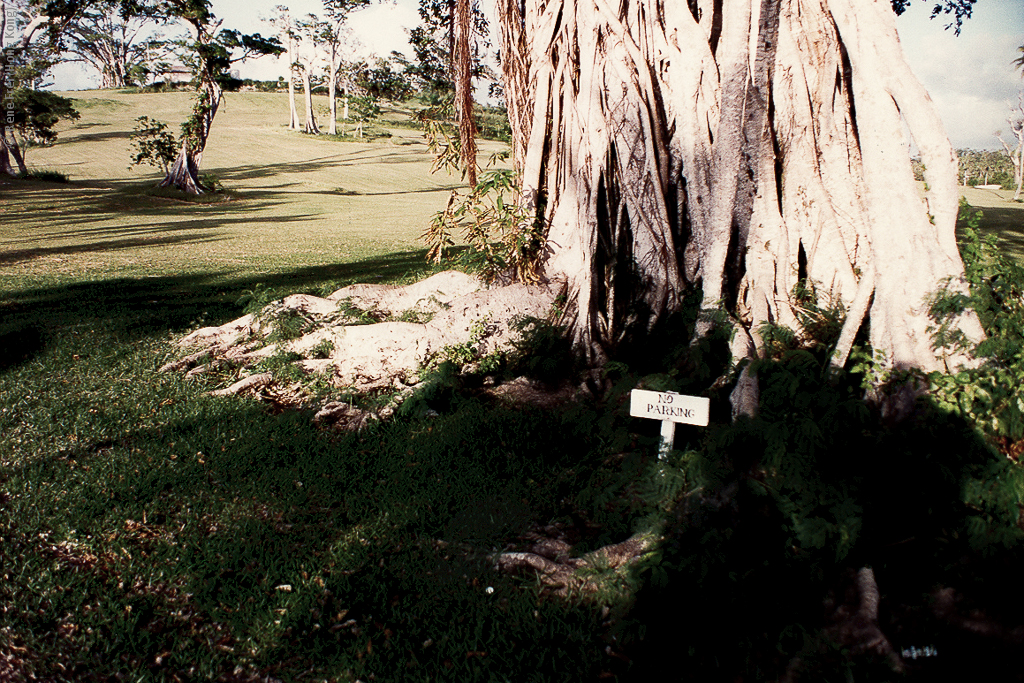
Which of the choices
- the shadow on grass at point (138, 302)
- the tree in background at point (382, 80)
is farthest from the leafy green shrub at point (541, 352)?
the tree in background at point (382, 80)

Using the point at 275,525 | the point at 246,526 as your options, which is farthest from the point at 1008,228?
the point at 246,526

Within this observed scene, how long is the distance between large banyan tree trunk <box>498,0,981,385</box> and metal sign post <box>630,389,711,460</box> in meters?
1.11

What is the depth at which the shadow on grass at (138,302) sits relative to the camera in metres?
7.14

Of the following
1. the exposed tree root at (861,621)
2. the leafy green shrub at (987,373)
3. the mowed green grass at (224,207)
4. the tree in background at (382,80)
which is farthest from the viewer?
the tree in background at (382,80)

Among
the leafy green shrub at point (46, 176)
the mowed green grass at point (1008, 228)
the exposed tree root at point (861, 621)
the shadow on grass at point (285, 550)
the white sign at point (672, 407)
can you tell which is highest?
the leafy green shrub at point (46, 176)

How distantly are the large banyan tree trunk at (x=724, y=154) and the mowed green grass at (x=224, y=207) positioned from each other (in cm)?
322

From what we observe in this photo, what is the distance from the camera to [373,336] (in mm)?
5742

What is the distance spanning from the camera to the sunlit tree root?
552 centimetres

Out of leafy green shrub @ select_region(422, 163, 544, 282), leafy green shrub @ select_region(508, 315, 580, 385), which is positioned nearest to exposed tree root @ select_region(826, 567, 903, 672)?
leafy green shrub @ select_region(508, 315, 580, 385)

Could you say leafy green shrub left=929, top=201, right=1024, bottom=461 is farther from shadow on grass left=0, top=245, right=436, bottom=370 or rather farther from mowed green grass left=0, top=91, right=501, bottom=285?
shadow on grass left=0, top=245, right=436, bottom=370

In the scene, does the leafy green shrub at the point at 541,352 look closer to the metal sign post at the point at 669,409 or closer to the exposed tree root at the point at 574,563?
the metal sign post at the point at 669,409

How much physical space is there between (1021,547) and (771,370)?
4.87 ft

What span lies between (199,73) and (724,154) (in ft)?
89.6

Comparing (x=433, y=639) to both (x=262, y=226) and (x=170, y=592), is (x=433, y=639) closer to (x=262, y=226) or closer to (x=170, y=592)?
(x=170, y=592)
